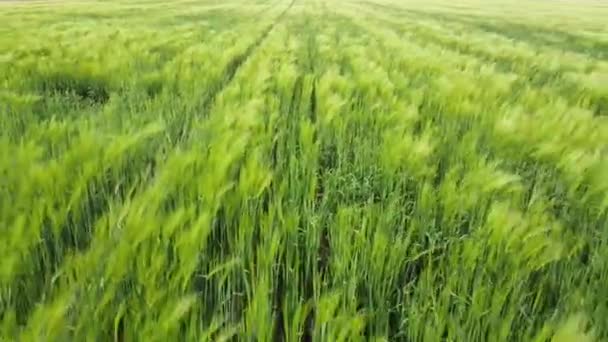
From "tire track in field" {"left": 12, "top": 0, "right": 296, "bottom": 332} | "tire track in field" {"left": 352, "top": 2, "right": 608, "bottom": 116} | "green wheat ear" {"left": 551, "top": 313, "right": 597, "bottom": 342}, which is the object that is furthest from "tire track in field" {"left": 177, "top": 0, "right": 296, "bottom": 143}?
"tire track in field" {"left": 352, "top": 2, "right": 608, "bottom": 116}

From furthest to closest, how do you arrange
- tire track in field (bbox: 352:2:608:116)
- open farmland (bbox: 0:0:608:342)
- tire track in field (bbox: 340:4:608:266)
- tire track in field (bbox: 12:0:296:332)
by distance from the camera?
tire track in field (bbox: 352:2:608:116)
tire track in field (bbox: 340:4:608:266)
tire track in field (bbox: 12:0:296:332)
open farmland (bbox: 0:0:608:342)

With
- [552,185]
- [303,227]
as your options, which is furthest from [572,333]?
[552,185]

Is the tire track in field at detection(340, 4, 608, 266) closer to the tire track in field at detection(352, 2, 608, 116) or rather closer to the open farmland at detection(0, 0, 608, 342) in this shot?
the open farmland at detection(0, 0, 608, 342)

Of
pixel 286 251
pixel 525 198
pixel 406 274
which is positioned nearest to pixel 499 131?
pixel 525 198

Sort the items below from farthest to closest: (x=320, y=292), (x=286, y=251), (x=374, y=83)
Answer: (x=374, y=83) → (x=286, y=251) → (x=320, y=292)

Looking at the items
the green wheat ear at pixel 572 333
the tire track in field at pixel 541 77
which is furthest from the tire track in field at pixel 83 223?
the tire track in field at pixel 541 77

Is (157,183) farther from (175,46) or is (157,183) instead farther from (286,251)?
(175,46)

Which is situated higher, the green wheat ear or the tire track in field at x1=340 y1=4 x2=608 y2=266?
the green wheat ear

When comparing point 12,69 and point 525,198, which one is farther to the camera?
point 12,69

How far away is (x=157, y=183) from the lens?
1.30 metres

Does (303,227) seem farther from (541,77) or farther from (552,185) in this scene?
(541,77)

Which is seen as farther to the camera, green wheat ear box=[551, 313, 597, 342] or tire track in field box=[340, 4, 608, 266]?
tire track in field box=[340, 4, 608, 266]

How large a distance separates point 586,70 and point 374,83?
12.3 ft

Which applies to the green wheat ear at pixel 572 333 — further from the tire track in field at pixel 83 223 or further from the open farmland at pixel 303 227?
the tire track in field at pixel 83 223
